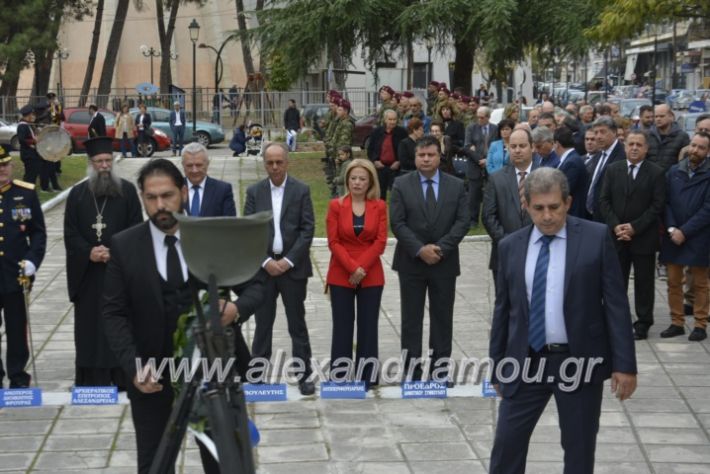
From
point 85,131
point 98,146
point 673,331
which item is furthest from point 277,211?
point 85,131

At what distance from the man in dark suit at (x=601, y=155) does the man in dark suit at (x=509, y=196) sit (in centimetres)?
186

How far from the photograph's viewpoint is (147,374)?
5.08 m

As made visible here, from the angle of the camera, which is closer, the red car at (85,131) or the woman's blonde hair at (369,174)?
the woman's blonde hair at (369,174)

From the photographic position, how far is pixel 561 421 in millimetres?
5676

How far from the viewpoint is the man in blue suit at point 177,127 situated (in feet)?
114

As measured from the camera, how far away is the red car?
34.5 meters

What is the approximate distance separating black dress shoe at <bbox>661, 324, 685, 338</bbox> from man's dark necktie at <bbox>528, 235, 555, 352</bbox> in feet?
19.2

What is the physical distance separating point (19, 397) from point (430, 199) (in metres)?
3.56

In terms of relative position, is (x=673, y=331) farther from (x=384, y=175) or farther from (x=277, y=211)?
(x=384, y=175)

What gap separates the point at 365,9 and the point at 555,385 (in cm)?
2110

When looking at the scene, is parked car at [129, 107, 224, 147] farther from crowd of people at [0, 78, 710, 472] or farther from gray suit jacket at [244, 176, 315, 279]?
gray suit jacket at [244, 176, 315, 279]

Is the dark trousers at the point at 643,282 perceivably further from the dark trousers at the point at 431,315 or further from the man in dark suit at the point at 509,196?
the dark trousers at the point at 431,315

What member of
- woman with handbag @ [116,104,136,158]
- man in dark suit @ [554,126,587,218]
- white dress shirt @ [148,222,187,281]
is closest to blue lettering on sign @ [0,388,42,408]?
white dress shirt @ [148,222,187,281]

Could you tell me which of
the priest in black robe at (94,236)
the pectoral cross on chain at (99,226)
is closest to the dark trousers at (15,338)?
the priest in black robe at (94,236)
